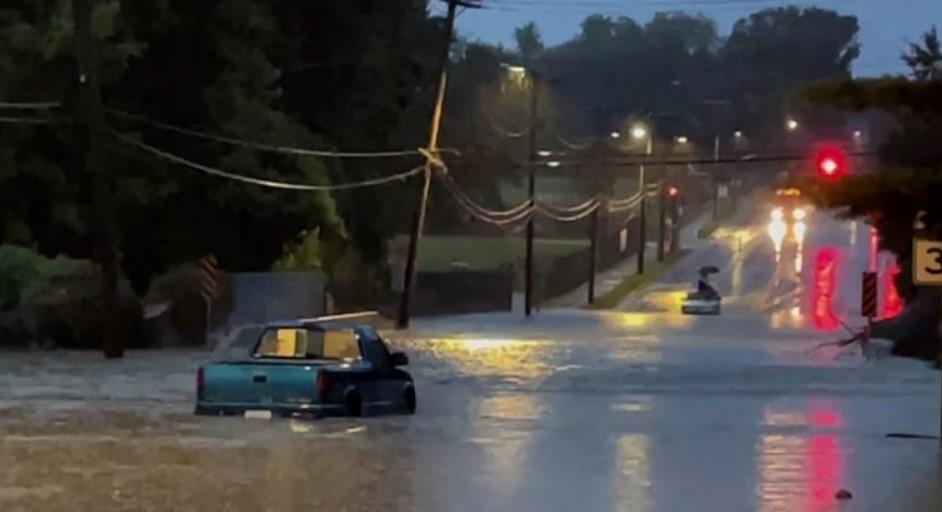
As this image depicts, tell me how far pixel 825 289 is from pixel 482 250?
99.7 ft

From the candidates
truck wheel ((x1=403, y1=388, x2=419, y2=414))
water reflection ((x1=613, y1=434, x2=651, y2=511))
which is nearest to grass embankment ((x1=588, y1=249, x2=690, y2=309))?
truck wheel ((x1=403, y1=388, x2=419, y2=414))

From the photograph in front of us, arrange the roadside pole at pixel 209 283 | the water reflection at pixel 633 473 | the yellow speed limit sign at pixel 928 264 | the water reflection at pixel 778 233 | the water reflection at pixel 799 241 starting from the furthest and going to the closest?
the water reflection at pixel 778 233, the water reflection at pixel 799 241, the roadside pole at pixel 209 283, the yellow speed limit sign at pixel 928 264, the water reflection at pixel 633 473

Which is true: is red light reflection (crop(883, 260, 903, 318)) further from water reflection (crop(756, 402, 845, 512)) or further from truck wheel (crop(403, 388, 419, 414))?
water reflection (crop(756, 402, 845, 512))

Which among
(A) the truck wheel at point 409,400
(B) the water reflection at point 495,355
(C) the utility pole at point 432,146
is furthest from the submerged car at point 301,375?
(C) the utility pole at point 432,146

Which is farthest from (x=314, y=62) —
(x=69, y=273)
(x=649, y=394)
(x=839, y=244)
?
(x=839, y=244)

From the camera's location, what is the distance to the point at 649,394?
3534cm

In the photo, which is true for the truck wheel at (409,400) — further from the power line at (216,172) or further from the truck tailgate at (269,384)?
the power line at (216,172)

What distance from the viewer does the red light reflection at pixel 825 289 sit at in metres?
73.7

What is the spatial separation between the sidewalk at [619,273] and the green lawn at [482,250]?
2673 millimetres

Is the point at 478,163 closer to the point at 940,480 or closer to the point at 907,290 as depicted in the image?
the point at 907,290

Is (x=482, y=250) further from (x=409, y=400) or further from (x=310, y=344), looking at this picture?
(x=310, y=344)

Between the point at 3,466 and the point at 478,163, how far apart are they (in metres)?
58.5

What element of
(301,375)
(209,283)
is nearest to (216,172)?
(209,283)

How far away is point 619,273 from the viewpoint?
379 ft
